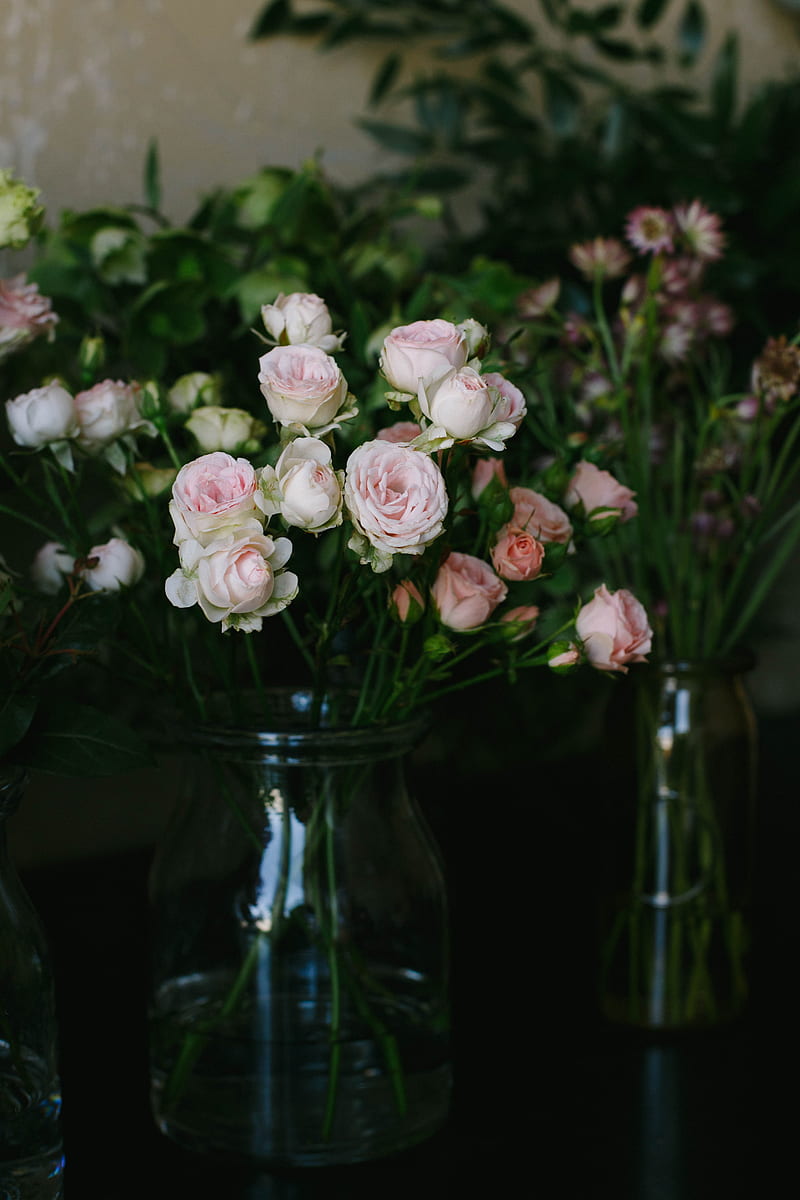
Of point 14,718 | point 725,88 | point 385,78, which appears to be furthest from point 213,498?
point 725,88

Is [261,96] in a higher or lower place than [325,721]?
higher

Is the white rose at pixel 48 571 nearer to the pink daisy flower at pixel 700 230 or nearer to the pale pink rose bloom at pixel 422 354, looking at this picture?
the pale pink rose bloom at pixel 422 354

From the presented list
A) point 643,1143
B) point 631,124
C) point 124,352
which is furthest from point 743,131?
point 643,1143

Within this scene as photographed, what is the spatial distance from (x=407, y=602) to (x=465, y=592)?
0.09 ft

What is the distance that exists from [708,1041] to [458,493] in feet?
1.26

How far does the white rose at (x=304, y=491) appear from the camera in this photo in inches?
16.2

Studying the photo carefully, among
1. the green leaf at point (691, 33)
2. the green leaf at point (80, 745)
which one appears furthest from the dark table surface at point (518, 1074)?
the green leaf at point (691, 33)

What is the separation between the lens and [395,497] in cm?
41

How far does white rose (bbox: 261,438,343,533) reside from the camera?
1.35 feet

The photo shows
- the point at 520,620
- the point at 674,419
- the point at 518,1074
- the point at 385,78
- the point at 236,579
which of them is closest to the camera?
the point at 236,579

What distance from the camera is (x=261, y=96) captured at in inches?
37.1

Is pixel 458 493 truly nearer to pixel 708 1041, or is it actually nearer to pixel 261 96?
pixel 708 1041

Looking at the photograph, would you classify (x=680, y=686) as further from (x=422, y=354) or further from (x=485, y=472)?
(x=422, y=354)

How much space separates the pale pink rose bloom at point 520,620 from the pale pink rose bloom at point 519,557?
3 cm
